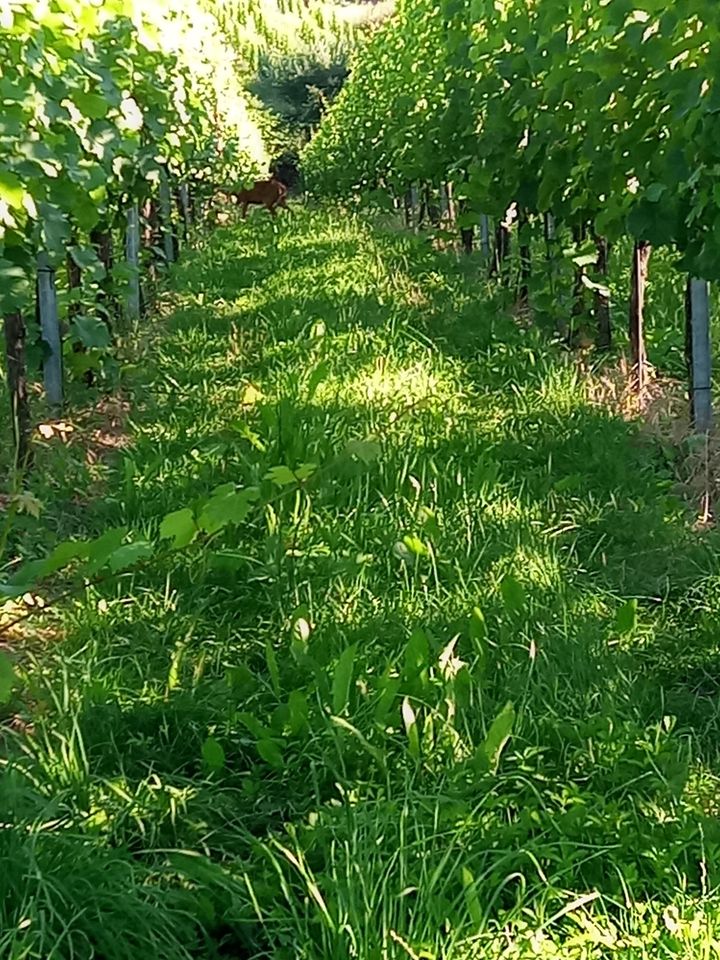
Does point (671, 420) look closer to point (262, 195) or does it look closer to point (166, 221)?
point (166, 221)

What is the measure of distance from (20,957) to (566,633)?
159 cm

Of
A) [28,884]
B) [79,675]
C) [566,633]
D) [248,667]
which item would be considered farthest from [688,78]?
[28,884]

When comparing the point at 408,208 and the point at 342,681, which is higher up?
the point at 408,208

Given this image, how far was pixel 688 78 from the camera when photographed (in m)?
3.13

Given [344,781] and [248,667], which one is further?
[248,667]

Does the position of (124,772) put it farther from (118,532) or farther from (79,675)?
(118,532)

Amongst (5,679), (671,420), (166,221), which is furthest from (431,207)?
(5,679)

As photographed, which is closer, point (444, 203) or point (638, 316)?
point (638, 316)

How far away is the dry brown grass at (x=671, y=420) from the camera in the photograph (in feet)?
13.4

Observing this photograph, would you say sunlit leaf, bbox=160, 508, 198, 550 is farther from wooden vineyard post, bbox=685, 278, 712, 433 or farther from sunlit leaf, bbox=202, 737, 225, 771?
wooden vineyard post, bbox=685, 278, 712, 433

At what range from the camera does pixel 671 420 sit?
4.72 metres

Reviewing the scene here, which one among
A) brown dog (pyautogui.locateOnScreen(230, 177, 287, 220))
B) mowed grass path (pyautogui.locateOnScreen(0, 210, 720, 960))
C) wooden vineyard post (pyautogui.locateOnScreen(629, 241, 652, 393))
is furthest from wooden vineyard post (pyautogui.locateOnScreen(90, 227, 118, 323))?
brown dog (pyautogui.locateOnScreen(230, 177, 287, 220))

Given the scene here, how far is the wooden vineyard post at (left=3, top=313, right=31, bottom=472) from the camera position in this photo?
13.8ft

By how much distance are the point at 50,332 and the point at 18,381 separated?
0.59m
